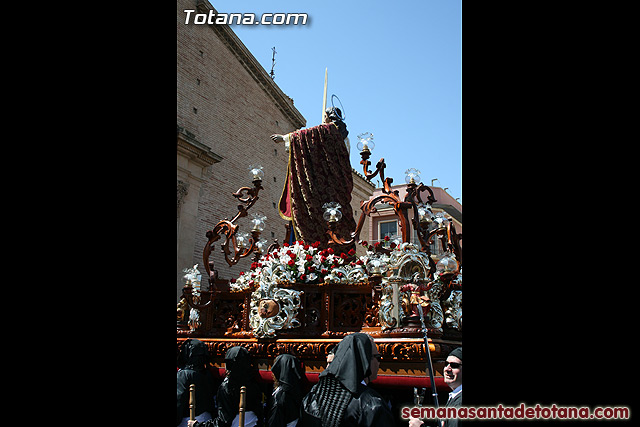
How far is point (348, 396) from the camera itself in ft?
11.0

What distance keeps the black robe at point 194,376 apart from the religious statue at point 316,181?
104 inches

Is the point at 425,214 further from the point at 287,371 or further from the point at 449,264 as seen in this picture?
the point at 287,371

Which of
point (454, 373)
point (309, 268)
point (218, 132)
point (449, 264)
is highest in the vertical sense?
point (218, 132)

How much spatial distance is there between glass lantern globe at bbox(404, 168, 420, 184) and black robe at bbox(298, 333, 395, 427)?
3.72 metres

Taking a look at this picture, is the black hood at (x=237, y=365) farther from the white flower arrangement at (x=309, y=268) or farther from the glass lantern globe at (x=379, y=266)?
the glass lantern globe at (x=379, y=266)

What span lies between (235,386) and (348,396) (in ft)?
11.4

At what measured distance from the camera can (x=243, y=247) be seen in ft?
29.8

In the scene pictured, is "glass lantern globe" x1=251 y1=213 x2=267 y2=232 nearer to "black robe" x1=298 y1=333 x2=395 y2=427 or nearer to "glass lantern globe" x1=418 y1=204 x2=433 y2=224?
"glass lantern globe" x1=418 y1=204 x2=433 y2=224

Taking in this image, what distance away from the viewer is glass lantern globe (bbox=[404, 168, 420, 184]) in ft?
22.5

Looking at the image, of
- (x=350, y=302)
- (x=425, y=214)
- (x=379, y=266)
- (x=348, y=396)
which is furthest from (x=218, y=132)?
(x=348, y=396)

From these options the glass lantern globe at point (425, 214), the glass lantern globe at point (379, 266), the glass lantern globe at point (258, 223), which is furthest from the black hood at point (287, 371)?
the glass lantern globe at point (258, 223)
